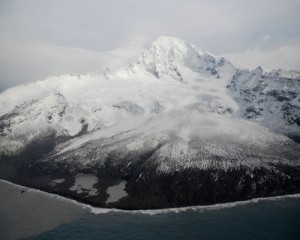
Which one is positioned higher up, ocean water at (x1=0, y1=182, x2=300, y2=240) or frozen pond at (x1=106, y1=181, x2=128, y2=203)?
frozen pond at (x1=106, y1=181, x2=128, y2=203)

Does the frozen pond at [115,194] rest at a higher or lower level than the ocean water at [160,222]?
higher

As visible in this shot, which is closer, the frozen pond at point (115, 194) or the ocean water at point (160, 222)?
the ocean water at point (160, 222)

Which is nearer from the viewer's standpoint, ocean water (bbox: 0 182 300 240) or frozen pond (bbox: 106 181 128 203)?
ocean water (bbox: 0 182 300 240)

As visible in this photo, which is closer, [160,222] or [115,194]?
[160,222]

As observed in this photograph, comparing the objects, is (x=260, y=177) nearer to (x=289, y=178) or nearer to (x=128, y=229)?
(x=289, y=178)

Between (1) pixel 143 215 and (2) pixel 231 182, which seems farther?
(2) pixel 231 182

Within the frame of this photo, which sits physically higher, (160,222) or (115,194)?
(115,194)

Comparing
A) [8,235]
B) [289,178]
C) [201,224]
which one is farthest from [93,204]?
[289,178]

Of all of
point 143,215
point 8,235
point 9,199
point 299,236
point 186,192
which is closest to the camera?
point 299,236
